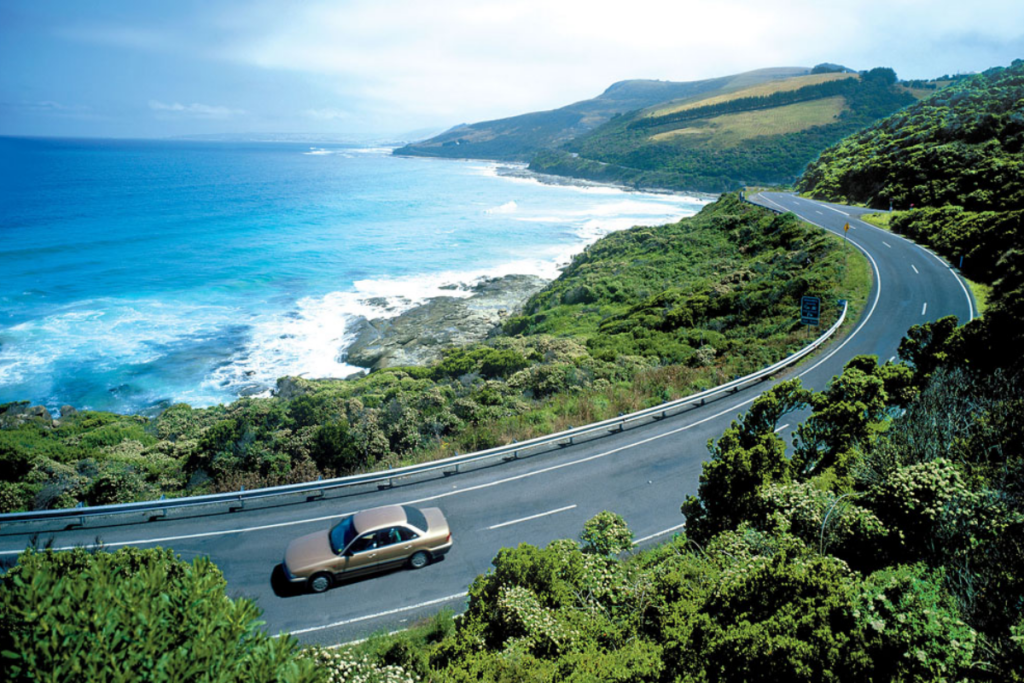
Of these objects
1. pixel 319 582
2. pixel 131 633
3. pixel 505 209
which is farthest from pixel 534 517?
pixel 505 209

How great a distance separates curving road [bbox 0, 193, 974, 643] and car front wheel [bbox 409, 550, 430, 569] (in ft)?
Answer: 0.52

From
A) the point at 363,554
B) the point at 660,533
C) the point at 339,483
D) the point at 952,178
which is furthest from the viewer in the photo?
the point at 952,178

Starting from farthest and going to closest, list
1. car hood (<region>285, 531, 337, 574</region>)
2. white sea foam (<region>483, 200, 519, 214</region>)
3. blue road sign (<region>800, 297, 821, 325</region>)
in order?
white sea foam (<region>483, 200, 519, 214</region>) < blue road sign (<region>800, 297, 821, 325</region>) < car hood (<region>285, 531, 337, 574</region>)

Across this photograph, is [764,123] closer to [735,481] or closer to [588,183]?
[588,183]

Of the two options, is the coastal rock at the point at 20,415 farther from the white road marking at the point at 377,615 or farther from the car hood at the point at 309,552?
the white road marking at the point at 377,615

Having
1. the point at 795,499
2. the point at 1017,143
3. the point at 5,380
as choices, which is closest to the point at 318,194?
the point at 5,380

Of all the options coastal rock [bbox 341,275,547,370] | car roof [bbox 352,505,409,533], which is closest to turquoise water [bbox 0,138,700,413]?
coastal rock [bbox 341,275,547,370]

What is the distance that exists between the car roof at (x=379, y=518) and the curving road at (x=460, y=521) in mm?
1045

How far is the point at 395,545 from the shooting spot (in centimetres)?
985

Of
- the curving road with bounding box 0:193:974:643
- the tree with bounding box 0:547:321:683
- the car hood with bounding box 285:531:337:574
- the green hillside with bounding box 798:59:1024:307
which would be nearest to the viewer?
the tree with bounding box 0:547:321:683

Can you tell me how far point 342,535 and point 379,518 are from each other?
76cm

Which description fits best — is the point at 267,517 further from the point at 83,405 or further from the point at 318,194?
the point at 318,194

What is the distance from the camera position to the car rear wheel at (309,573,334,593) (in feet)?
31.0

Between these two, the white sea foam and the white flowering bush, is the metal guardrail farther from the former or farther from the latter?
the white sea foam
